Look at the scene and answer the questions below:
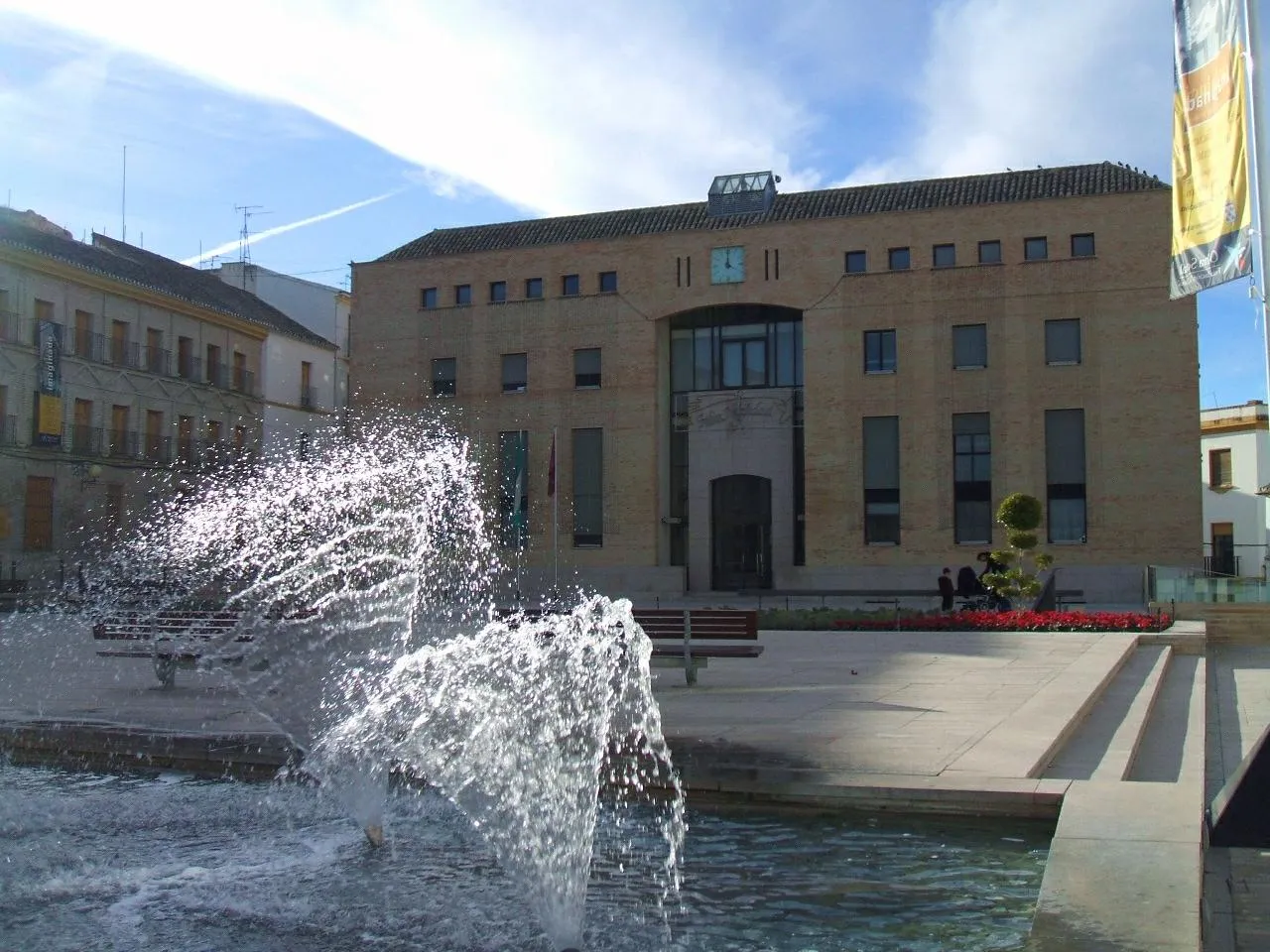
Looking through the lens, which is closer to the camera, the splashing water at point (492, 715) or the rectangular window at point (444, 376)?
the splashing water at point (492, 715)

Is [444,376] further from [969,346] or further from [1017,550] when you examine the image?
[1017,550]

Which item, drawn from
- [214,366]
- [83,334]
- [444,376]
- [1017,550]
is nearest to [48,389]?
[83,334]

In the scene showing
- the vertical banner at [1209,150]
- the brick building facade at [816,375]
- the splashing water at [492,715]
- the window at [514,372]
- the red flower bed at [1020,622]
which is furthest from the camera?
the window at [514,372]

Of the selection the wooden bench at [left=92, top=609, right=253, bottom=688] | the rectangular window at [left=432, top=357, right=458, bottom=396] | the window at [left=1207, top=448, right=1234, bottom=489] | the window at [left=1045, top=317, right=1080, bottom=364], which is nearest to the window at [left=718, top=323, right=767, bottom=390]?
the window at [left=1045, top=317, right=1080, bottom=364]

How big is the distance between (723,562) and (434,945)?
3751 cm

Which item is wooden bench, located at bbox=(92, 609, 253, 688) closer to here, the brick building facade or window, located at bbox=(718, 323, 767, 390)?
the brick building facade

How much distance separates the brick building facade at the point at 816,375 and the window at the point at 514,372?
8 cm

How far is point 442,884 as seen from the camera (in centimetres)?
542

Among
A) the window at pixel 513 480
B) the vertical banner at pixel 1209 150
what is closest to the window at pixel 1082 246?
the window at pixel 513 480

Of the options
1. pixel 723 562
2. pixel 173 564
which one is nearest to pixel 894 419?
pixel 723 562

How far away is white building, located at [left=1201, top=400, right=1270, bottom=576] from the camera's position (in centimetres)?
5372

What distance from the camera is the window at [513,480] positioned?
141 feet

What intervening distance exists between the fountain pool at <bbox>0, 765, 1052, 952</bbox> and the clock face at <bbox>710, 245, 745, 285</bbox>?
35790mm

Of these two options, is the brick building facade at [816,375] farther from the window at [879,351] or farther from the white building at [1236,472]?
the white building at [1236,472]
